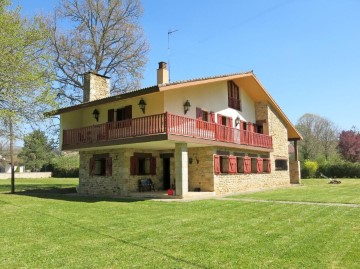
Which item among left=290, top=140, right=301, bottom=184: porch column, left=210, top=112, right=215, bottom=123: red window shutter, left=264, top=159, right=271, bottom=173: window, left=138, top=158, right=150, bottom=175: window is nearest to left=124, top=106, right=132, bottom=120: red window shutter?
left=138, top=158, right=150, bottom=175: window

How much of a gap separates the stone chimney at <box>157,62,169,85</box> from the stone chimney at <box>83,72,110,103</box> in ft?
16.2

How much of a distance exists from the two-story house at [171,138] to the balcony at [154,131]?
43mm

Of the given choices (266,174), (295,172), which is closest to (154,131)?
(266,174)

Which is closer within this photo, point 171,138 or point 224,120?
point 171,138

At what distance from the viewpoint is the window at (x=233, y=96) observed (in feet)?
70.0

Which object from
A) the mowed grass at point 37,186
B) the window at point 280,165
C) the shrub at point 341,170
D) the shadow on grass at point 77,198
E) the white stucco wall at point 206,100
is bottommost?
the shadow on grass at point 77,198

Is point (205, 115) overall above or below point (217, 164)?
above

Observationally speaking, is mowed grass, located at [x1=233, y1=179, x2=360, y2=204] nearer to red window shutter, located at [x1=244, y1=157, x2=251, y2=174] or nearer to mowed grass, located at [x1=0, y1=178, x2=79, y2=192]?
red window shutter, located at [x1=244, y1=157, x2=251, y2=174]

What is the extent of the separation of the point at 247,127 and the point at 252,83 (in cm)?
303

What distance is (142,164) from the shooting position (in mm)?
18672

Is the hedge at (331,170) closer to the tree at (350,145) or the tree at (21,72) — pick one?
the tree at (350,145)

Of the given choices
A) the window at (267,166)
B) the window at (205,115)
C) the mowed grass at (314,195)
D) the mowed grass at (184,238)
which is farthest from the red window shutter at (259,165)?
the mowed grass at (184,238)

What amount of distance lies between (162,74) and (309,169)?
24.7 meters

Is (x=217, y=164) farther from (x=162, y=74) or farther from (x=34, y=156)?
(x=34, y=156)
